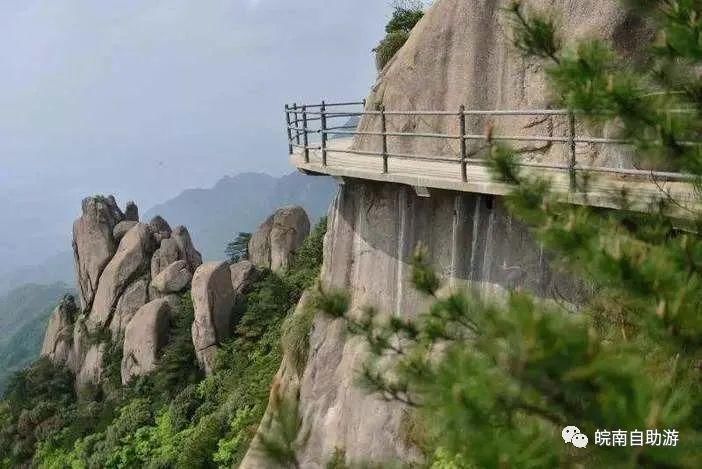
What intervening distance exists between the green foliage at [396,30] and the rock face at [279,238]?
10547 mm

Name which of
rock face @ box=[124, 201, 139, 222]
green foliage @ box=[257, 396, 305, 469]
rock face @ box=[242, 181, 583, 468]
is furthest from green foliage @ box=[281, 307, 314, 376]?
rock face @ box=[124, 201, 139, 222]

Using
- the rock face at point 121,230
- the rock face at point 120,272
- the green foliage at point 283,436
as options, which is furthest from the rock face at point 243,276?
the green foliage at point 283,436

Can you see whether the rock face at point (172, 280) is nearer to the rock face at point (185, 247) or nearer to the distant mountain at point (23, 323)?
the rock face at point (185, 247)

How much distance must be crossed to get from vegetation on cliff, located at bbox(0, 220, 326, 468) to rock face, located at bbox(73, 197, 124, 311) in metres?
3.74

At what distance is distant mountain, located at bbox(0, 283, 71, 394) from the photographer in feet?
256

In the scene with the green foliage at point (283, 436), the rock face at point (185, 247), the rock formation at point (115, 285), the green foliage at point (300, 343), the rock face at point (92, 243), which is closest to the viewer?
the green foliage at point (283, 436)

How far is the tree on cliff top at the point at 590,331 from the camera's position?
1986 millimetres

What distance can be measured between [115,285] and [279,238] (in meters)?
7.26

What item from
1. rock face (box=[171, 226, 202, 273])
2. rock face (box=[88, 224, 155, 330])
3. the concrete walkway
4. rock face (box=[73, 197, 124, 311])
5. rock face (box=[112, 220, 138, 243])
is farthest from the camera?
rock face (box=[112, 220, 138, 243])

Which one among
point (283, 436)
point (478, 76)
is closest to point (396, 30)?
point (478, 76)

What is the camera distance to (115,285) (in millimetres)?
25297

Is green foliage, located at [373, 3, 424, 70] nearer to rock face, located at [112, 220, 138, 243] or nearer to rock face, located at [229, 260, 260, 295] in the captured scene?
rock face, located at [229, 260, 260, 295]

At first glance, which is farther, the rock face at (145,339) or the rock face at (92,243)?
the rock face at (92,243)

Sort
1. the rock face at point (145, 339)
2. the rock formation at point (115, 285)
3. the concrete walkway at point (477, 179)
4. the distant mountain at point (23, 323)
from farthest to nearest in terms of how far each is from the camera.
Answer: the distant mountain at point (23, 323)
the rock formation at point (115, 285)
the rock face at point (145, 339)
the concrete walkway at point (477, 179)
